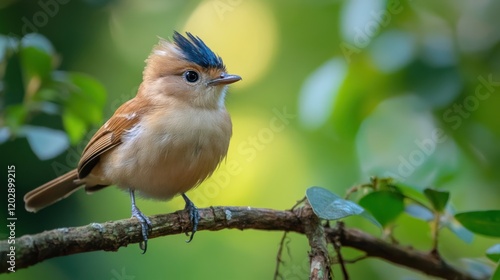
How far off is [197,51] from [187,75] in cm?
15

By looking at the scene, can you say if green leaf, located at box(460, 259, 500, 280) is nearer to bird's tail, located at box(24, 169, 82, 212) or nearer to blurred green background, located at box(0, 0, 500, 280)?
blurred green background, located at box(0, 0, 500, 280)

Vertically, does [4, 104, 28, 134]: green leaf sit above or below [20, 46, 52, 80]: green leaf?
below

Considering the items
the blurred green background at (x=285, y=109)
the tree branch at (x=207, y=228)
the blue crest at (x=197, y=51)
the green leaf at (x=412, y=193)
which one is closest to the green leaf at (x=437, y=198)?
the green leaf at (x=412, y=193)

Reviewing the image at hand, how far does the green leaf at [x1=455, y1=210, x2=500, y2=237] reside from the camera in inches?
90.9

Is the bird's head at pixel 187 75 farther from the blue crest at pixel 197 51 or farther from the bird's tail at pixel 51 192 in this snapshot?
the bird's tail at pixel 51 192

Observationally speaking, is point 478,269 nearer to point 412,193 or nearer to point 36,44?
point 412,193

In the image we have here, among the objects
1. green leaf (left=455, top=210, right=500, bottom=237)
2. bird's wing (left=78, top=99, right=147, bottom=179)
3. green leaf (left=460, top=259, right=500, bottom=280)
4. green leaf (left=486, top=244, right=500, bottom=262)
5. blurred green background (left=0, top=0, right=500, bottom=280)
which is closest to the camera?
green leaf (left=486, top=244, right=500, bottom=262)

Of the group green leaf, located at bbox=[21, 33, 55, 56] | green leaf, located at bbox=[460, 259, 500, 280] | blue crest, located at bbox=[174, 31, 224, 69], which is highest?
blue crest, located at bbox=[174, 31, 224, 69]

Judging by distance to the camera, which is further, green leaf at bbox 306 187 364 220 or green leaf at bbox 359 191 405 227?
green leaf at bbox 359 191 405 227

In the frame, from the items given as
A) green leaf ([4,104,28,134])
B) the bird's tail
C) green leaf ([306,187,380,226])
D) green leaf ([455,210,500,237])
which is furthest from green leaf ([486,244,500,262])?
the bird's tail

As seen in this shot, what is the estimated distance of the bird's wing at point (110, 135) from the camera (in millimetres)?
3152

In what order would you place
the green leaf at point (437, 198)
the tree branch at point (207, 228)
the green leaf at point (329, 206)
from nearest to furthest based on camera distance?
the tree branch at point (207, 228) → the green leaf at point (329, 206) → the green leaf at point (437, 198)

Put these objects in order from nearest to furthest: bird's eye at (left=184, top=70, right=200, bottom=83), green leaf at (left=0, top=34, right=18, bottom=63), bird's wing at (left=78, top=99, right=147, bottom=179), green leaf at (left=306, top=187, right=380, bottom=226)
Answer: green leaf at (left=306, top=187, right=380, bottom=226), green leaf at (left=0, top=34, right=18, bottom=63), bird's wing at (left=78, top=99, right=147, bottom=179), bird's eye at (left=184, top=70, right=200, bottom=83)

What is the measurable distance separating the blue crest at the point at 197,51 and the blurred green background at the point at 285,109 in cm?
56
